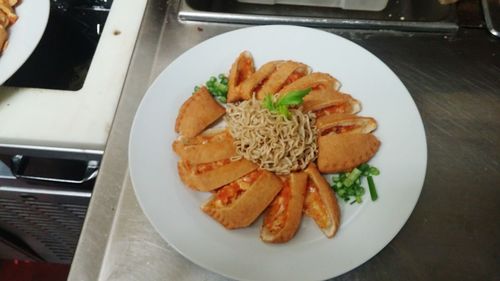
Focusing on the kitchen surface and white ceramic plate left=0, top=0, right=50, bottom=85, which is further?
white ceramic plate left=0, top=0, right=50, bottom=85

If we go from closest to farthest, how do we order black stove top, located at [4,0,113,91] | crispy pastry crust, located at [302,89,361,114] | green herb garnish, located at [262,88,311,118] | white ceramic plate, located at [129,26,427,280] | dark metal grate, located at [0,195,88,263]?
white ceramic plate, located at [129,26,427,280] < green herb garnish, located at [262,88,311,118] < crispy pastry crust, located at [302,89,361,114] < dark metal grate, located at [0,195,88,263] < black stove top, located at [4,0,113,91]

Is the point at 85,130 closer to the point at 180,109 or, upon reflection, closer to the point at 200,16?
A: the point at 180,109

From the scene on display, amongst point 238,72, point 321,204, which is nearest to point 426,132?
point 321,204

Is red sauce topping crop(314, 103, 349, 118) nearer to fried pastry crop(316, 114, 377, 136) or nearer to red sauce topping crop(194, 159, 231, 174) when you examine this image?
fried pastry crop(316, 114, 377, 136)

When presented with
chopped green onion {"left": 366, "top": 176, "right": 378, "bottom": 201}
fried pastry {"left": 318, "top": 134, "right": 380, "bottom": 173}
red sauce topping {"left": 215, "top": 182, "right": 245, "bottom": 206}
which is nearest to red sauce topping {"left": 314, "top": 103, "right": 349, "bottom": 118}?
fried pastry {"left": 318, "top": 134, "right": 380, "bottom": 173}

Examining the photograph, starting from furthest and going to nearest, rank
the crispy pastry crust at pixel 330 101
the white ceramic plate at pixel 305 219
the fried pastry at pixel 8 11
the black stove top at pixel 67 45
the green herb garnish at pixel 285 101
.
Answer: the black stove top at pixel 67 45 → the fried pastry at pixel 8 11 → the crispy pastry crust at pixel 330 101 → the green herb garnish at pixel 285 101 → the white ceramic plate at pixel 305 219

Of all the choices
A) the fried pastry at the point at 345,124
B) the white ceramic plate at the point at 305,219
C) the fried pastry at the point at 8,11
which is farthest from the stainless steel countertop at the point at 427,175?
the fried pastry at the point at 8,11

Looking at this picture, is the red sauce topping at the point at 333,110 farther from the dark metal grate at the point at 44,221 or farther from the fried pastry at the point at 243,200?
the dark metal grate at the point at 44,221
